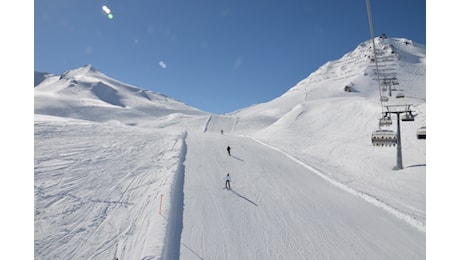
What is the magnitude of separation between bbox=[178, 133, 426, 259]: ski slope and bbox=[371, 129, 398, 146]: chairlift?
9.28 m

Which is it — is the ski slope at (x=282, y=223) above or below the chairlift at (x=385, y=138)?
below

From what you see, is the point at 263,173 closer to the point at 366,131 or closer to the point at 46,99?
the point at 366,131

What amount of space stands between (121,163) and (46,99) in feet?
385

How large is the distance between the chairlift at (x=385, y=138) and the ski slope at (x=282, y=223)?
928cm

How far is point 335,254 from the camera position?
1021 centimetres

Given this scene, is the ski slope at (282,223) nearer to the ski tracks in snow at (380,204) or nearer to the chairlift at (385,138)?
the ski tracks in snow at (380,204)

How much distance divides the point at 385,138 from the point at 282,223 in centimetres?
1838

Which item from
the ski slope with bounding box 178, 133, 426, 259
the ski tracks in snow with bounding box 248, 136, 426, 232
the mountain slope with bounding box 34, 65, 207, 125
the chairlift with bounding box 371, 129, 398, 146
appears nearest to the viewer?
the ski slope with bounding box 178, 133, 426, 259

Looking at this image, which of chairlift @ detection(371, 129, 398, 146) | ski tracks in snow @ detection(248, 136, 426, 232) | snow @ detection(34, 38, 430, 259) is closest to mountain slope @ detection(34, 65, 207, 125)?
snow @ detection(34, 38, 430, 259)

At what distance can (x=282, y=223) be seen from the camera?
40.7ft

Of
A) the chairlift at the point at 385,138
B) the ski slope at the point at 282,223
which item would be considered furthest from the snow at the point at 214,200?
the chairlift at the point at 385,138

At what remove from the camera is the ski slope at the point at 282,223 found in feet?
33.8

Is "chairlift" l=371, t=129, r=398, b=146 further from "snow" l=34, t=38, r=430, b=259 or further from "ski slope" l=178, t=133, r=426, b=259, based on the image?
"ski slope" l=178, t=133, r=426, b=259

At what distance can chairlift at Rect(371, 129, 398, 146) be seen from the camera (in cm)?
2408
